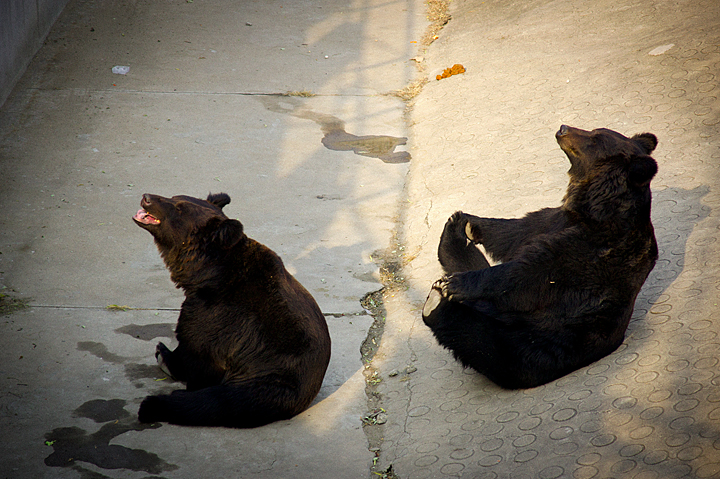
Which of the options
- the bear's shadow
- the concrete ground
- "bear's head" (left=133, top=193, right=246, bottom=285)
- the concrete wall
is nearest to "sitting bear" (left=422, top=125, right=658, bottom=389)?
the concrete ground

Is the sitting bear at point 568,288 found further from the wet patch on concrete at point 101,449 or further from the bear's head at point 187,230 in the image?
the wet patch on concrete at point 101,449

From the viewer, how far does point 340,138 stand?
314 inches

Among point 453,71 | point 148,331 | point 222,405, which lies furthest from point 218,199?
point 453,71

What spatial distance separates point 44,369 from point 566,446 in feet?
11.0

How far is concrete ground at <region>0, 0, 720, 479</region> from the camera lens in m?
3.27

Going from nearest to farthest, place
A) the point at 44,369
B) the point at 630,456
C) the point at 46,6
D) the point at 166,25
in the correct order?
the point at 630,456 → the point at 44,369 → the point at 46,6 → the point at 166,25

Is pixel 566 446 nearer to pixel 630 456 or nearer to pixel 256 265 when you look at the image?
pixel 630 456

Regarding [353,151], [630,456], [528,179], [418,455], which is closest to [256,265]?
[418,455]

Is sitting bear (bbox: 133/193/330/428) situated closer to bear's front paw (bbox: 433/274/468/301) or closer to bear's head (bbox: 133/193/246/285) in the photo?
bear's head (bbox: 133/193/246/285)

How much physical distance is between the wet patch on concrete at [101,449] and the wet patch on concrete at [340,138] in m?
4.82

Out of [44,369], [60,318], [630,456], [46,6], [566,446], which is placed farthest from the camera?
[46,6]

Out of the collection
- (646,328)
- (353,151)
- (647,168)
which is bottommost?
(353,151)

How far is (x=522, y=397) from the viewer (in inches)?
141

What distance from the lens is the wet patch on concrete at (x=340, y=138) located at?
25.2 ft
